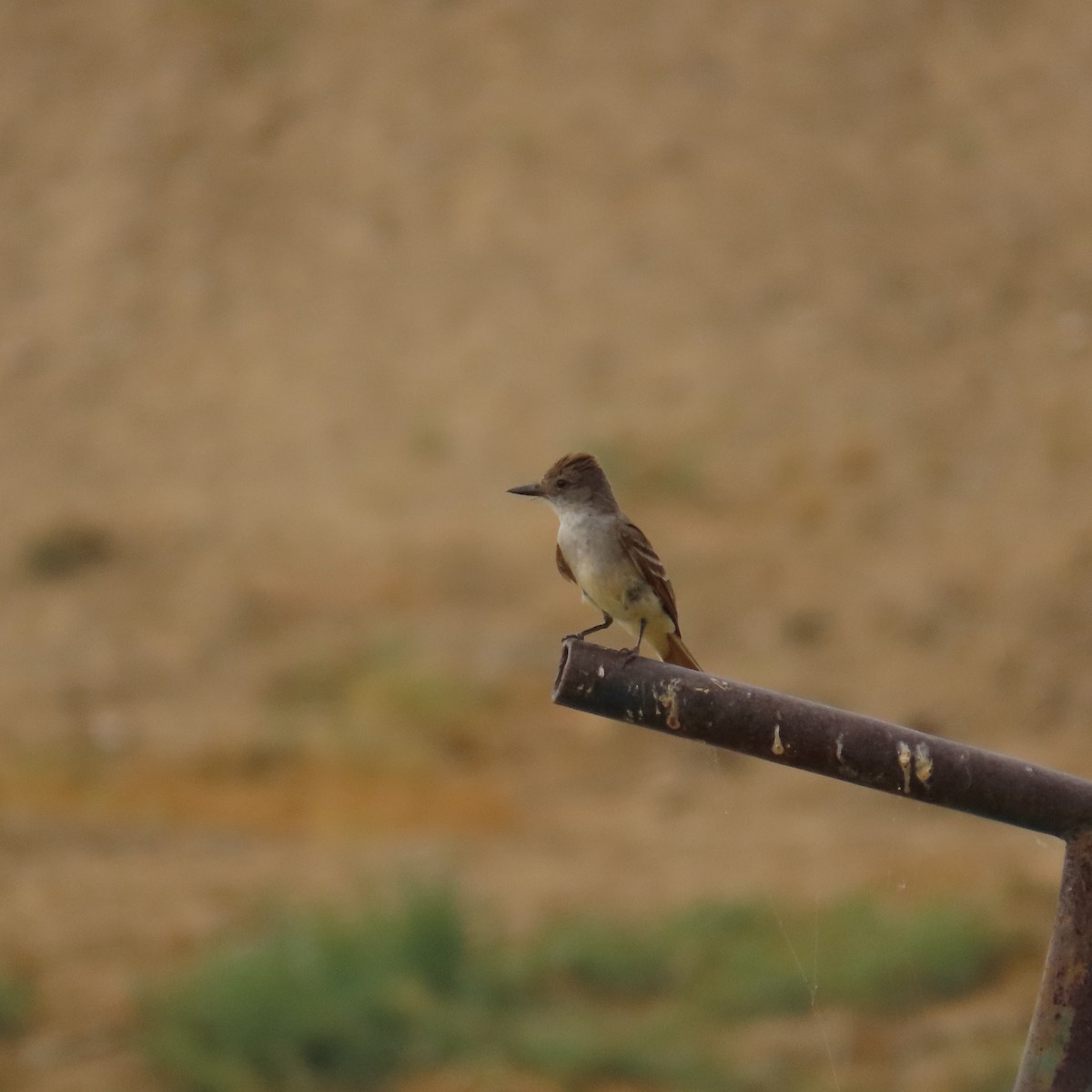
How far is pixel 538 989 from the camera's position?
340 inches

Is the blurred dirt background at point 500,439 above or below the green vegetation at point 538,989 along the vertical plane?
above

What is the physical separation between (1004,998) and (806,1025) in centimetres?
106

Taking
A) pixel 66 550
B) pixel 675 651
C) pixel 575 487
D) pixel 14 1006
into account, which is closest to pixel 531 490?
pixel 575 487

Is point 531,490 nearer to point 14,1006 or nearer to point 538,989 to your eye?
point 538,989

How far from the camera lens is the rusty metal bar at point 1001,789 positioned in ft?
6.03

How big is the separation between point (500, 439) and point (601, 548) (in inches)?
533

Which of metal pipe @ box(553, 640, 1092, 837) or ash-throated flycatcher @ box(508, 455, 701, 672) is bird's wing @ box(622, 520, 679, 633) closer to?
ash-throated flycatcher @ box(508, 455, 701, 672)

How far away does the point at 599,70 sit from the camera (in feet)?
69.1

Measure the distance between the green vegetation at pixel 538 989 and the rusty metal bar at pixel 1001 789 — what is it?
5.89m

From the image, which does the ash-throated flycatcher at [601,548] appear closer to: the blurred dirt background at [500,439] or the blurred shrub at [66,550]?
the blurred dirt background at [500,439]

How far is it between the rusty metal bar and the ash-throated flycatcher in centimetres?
204

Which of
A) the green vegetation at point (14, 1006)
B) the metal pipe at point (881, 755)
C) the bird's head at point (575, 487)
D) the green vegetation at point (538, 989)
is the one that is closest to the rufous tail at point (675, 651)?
the bird's head at point (575, 487)

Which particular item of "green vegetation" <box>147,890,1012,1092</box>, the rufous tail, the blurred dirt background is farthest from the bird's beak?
the blurred dirt background

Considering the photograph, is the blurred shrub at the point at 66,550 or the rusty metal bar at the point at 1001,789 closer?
the rusty metal bar at the point at 1001,789
